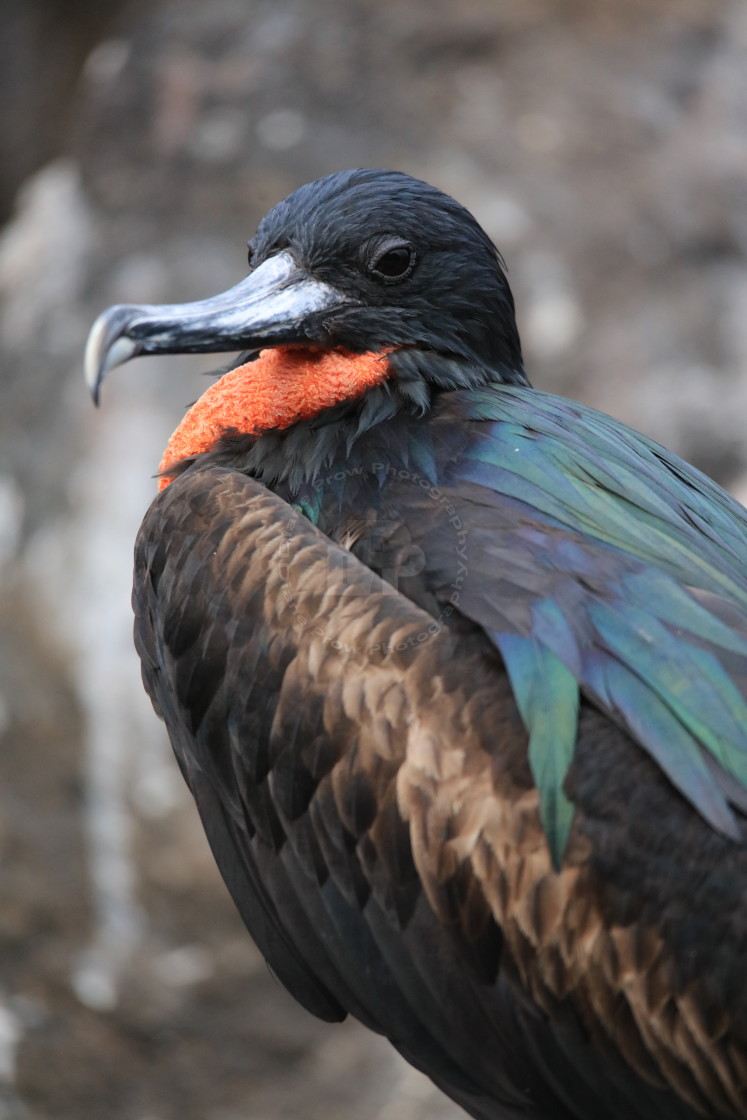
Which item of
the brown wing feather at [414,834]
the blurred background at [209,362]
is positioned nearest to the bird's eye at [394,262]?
the brown wing feather at [414,834]

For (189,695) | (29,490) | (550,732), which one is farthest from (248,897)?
(29,490)

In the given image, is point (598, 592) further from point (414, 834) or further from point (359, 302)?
point (359, 302)

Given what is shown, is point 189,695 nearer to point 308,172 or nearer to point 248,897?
point 248,897

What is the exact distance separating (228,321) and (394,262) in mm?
278

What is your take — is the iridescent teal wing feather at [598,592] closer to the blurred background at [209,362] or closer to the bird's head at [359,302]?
the bird's head at [359,302]

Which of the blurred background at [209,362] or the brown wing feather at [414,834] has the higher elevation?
the blurred background at [209,362]

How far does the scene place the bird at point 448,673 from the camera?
1579 millimetres

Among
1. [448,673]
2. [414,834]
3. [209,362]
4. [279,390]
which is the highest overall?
[209,362]

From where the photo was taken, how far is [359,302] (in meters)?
2.03

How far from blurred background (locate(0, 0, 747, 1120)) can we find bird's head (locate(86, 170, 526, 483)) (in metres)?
2.26

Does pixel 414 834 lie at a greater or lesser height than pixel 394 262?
lesser

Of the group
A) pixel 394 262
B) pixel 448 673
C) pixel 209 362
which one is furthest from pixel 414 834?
pixel 209 362

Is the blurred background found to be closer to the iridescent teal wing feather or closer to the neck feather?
the neck feather

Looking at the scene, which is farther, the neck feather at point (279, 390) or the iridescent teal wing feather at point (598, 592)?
the neck feather at point (279, 390)
